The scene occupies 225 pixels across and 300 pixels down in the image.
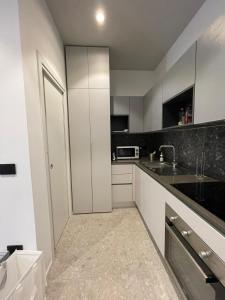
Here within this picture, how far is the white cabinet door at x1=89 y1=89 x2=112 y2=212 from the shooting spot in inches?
99.3

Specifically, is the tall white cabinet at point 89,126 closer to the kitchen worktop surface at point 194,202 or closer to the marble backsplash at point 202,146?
the kitchen worktop surface at point 194,202

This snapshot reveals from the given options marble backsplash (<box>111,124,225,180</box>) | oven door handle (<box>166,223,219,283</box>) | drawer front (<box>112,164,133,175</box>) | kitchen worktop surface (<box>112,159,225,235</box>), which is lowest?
oven door handle (<box>166,223,219,283</box>)

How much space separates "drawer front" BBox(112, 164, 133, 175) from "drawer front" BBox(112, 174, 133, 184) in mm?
55

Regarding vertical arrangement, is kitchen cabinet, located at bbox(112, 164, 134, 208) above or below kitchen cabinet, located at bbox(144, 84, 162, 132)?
below

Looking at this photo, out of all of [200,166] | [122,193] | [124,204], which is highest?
[200,166]

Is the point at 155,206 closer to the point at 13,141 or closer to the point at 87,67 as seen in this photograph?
the point at 13,141

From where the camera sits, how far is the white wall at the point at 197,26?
4.73ft

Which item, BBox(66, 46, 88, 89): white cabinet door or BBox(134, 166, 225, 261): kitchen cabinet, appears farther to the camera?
BBox(66, 46, 88, 89): white cabinet door

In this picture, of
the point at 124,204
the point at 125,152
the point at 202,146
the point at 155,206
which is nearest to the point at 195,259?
the point at 155,206

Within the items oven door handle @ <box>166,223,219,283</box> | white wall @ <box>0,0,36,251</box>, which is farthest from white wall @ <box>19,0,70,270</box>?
oven door handle @ <box>166,223,219,283</box>

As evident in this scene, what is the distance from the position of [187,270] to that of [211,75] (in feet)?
4.55

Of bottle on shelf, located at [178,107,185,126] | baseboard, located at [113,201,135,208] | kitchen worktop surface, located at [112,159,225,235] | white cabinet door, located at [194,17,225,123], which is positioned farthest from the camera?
baseboard, located at [113,201,135,208]

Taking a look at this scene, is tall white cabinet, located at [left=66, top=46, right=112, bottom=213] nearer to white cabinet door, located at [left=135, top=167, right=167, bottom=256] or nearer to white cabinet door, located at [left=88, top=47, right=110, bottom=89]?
Result: white cabinet door, located at [left=88, top=47, right=110, bottom=89]

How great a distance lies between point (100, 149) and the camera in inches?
103
